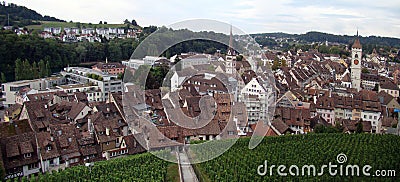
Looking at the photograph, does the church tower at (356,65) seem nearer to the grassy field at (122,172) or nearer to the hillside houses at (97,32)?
the grassy field at (122,172)

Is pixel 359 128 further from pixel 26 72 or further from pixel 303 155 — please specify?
pixel 26 72

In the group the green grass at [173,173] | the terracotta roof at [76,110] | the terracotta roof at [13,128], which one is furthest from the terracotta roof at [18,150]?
the terracotta roof at [76,110]

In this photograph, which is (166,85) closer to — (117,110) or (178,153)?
(117,110)

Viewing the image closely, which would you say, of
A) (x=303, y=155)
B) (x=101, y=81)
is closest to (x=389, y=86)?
(x=303, y=155)

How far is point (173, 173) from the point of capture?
14172mm

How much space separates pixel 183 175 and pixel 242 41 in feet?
22.0

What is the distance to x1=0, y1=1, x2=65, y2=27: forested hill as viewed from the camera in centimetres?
6896

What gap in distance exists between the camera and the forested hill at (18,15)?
6896 cm

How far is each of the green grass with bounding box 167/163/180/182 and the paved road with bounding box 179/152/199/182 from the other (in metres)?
0.28

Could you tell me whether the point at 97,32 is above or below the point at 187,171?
above

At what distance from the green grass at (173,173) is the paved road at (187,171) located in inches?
11.1

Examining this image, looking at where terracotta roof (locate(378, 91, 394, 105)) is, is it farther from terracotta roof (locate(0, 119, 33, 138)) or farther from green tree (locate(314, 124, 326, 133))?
terracotta roof (locate(0, 119, 33, 138))

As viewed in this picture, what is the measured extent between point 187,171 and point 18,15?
8021cm

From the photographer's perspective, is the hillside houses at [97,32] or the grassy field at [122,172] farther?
the hillside houses at [97,32]
